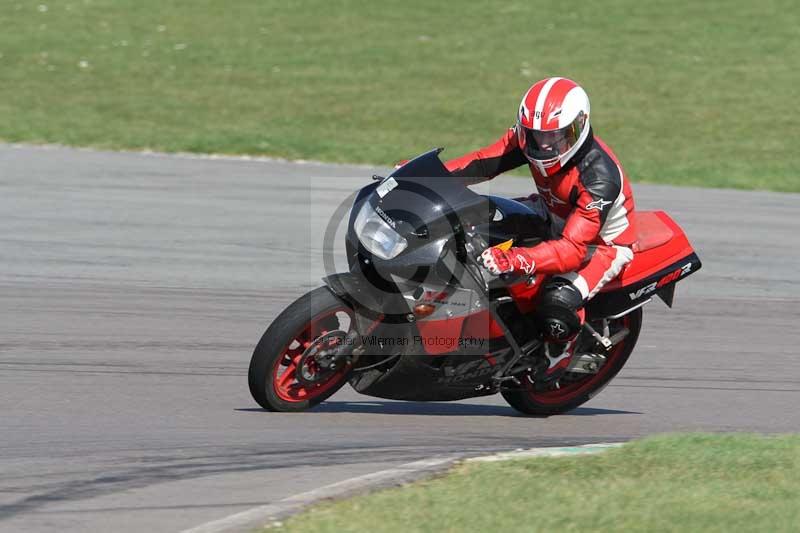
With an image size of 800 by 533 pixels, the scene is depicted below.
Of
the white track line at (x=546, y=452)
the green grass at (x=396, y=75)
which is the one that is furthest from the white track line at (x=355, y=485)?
the green grass at (x=396, y=75)

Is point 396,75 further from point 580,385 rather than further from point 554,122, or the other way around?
point 554,122

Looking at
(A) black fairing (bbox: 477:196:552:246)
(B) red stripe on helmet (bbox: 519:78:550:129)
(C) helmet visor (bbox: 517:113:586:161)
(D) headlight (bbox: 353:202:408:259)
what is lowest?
(A) black fairing (bbox: 477:196:552:246)

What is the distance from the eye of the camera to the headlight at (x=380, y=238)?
6281 millimetres

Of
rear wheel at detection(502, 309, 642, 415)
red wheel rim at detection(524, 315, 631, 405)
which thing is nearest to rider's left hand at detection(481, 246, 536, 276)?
rear wheel at detection(502, 309, 642, 415)

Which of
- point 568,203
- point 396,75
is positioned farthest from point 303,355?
point 396,75

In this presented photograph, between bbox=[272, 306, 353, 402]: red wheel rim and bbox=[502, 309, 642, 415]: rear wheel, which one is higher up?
bbox=[272, 306, 353, 402]: red wheel rim

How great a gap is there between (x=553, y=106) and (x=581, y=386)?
1.79m

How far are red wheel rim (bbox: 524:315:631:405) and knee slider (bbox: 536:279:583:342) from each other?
2.17 feet

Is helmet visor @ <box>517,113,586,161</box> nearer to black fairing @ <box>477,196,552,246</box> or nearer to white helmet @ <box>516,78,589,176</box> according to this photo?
white helmet @ <box>516,78,589,176</box>

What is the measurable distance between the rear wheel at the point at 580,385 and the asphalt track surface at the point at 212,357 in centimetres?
10

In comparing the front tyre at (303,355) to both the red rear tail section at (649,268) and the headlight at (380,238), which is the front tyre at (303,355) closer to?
the headlight at (380,238)

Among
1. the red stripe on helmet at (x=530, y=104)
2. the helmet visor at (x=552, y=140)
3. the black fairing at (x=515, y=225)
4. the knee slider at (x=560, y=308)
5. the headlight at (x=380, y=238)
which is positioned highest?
the red stripe on helmet at (x=530, y=104)

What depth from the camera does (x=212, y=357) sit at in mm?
8219

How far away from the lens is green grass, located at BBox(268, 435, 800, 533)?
4793 mm
